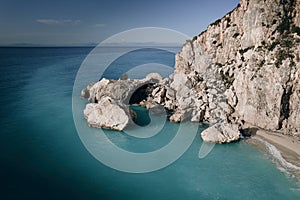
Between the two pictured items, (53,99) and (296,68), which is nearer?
(296,68)

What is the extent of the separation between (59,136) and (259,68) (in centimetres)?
2957

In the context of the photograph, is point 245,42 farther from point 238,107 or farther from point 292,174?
point 292,174

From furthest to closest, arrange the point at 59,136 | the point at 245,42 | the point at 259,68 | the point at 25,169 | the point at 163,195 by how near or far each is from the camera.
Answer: the point at 245,42 → the point at 259,68 → the point at 59,136 → the point at 25,169 → the point at 163,195

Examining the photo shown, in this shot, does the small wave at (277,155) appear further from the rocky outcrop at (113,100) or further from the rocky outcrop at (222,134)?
the rocky outcrop at (113,100)

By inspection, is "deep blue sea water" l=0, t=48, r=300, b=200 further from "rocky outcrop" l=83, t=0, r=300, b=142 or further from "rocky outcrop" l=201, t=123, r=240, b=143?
"rocky outcrop" l=83, t=0, r=300, b=142

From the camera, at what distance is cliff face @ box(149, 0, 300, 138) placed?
1379 inches

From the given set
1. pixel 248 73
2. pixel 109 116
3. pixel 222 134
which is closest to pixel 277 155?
pixel 222 134

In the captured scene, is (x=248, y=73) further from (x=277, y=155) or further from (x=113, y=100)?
(x=113, y=100)

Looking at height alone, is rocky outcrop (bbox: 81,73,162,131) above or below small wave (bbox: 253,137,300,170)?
above

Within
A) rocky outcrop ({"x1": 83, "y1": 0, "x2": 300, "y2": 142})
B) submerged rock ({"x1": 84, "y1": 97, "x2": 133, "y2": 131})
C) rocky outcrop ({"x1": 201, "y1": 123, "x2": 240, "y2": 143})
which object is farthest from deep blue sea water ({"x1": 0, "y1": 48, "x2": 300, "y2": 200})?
rocky outcrop ({"x1": 83, "y1": 0, "x2": 300, "y2": 142})

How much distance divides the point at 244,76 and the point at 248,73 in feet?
2.69

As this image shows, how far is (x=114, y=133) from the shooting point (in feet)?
116

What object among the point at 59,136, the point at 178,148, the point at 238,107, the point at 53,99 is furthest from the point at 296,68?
the point at 53,99

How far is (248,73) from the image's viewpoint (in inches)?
1508
